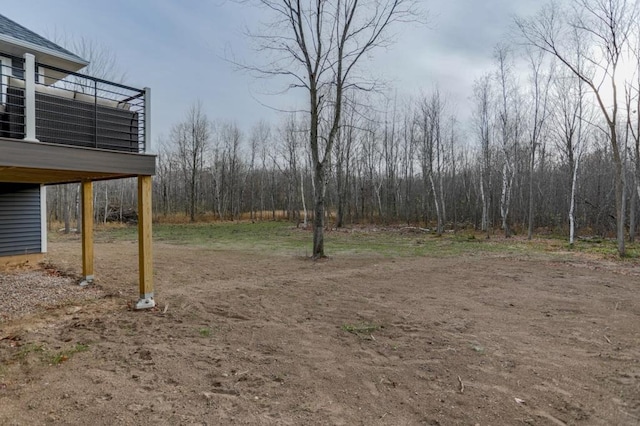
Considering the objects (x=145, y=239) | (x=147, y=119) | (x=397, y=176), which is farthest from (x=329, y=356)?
→ (x=397, y=176)

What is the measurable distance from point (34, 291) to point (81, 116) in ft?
11.1

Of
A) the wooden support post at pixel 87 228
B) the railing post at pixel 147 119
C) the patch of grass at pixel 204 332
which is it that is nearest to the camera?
the patch of grass at pixel 204 332

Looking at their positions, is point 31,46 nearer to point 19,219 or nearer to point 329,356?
point 19,219

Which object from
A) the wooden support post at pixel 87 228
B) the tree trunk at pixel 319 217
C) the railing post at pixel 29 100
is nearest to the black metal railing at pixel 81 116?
the railing post at pixel 29 100

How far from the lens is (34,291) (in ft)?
20.9

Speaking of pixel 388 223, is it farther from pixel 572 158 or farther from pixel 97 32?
pixel 97 32

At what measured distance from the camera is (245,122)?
1433 inches

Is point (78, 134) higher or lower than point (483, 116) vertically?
lower

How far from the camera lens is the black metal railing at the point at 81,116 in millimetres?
4918

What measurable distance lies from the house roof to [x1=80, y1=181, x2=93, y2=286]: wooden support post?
3018mm

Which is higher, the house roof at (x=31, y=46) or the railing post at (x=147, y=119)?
the house roof at (x=31, y=46)

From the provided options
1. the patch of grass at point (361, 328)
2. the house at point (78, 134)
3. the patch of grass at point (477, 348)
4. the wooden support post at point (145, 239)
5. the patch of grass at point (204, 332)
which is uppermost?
the house at point (78, 134)

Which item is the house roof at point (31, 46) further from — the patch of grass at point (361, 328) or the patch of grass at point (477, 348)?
the patch of grass at point (477, 348)

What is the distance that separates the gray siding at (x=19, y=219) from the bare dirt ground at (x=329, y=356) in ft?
10.2
